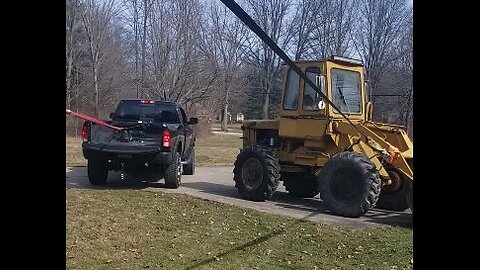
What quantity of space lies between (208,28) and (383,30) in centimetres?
1145

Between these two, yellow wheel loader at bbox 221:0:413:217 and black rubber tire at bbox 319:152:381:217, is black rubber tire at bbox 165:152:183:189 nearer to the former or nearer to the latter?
yellow wheel loader at bbox 221:0:413:217

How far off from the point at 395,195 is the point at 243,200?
270cm

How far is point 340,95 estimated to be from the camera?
33.6 feet

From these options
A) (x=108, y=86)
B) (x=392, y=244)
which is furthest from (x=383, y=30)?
(x=392, y=244)

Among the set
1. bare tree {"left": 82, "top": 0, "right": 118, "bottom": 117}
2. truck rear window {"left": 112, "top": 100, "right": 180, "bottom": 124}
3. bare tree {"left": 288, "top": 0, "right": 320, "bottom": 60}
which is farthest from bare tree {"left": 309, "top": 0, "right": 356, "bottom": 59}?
truck rear window {"left": 112, "top": 100, "right": 180, "bottom": 124}

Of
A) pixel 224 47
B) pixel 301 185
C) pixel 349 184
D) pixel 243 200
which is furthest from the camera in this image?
pixel 224 47

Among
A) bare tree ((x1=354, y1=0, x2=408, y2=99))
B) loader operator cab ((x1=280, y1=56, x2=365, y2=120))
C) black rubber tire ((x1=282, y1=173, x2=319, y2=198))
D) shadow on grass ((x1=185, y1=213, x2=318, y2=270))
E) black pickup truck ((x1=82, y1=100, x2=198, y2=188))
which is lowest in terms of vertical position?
shadow on grass ((x1=185, y1=213, x2=318, y2=270))

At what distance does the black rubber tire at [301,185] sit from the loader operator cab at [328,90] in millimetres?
1419

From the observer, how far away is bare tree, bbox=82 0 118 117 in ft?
111

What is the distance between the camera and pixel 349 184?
8828 mm

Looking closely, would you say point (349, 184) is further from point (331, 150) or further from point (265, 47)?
point (265, 47)

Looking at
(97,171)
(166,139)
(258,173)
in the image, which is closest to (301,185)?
(258,173)

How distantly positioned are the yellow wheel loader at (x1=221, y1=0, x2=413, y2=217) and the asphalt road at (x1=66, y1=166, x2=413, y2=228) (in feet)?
0.79
